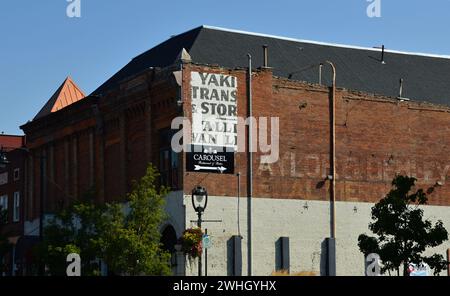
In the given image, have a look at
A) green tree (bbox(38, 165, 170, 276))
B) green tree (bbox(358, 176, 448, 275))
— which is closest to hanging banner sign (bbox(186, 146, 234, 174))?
green tree (bbox(38, 165, 170, 276))

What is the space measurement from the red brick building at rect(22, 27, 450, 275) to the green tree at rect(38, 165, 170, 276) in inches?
129

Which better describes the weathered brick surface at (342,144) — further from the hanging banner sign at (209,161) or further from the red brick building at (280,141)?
the hanging banner sign at (209,161)

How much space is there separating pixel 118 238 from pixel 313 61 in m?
19.5

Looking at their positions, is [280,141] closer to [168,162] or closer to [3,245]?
[168,162]

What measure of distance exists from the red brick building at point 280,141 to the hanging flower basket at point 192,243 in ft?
9.23

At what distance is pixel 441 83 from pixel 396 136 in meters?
8.64

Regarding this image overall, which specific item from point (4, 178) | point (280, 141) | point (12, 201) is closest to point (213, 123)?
point (280, 141)

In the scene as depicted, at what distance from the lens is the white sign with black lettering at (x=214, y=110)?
41750mm

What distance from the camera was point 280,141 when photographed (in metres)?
44.3

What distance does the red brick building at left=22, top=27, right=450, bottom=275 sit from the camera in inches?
1668

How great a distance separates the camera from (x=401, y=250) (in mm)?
33250

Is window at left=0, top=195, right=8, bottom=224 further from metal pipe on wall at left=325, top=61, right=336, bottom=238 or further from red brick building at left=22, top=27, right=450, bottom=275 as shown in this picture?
metal pipe on wall at left=325, top=61, right=336, bottom=238

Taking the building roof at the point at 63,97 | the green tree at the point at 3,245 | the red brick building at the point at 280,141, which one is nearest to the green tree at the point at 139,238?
the red brick building at the point at 280,141
